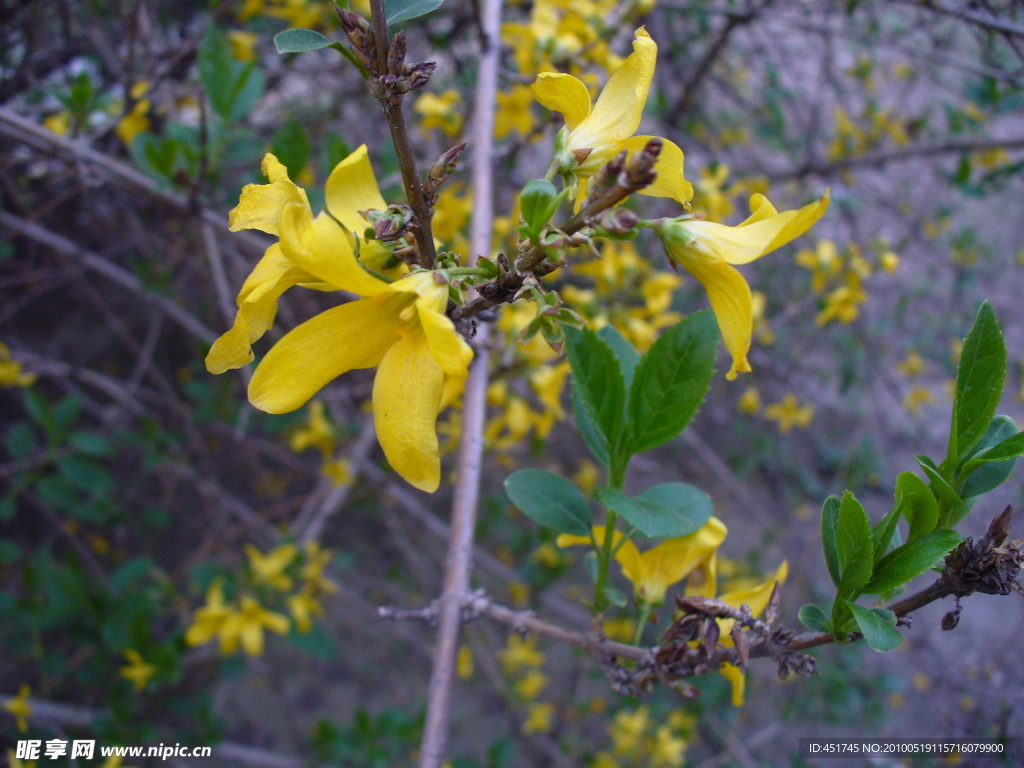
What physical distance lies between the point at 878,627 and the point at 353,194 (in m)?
1.01

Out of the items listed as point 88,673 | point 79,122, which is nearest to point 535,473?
point 79,122

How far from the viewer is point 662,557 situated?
48.9 inches

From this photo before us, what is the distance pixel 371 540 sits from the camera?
14.1 feet

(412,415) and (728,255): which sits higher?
(728,255)

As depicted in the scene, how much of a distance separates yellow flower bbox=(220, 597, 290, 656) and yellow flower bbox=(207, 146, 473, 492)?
6.05 feet

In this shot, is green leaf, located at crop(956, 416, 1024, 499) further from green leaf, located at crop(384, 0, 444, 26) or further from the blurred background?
the blurred background

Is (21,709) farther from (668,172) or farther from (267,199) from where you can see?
(668,172)

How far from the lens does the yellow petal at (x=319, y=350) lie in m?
0.86

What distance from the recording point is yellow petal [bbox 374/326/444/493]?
83 cm

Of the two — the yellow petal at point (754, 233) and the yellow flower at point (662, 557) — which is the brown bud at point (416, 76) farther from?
the yellow flower at point (662, 557)

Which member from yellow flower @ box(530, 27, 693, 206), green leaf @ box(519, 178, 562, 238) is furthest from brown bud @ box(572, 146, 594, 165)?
green leaf @ box(519, 178, 562, 238)

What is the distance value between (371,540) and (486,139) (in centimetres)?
321

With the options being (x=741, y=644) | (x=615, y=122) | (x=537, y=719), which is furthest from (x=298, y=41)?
(x=537, y=719)

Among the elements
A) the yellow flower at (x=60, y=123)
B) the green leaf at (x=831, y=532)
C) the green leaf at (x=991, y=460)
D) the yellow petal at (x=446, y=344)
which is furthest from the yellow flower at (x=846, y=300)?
the yellow flower at (x=60, y=123)
